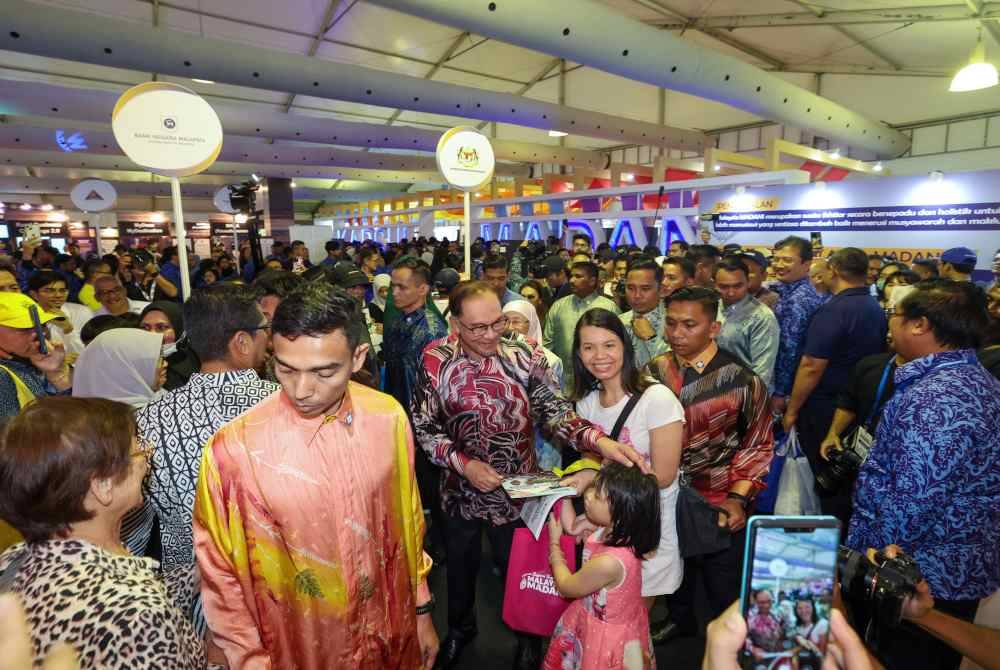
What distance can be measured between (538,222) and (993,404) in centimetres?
1379

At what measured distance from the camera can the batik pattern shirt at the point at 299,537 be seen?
3.95 feet

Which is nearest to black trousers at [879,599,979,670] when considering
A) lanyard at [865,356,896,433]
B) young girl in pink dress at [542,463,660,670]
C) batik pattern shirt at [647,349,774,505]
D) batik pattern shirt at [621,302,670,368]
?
batik pattern shirt at [647,349,774,505]

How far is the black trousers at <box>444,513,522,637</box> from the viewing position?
2.21 m

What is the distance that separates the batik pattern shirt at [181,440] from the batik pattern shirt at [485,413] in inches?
29.3

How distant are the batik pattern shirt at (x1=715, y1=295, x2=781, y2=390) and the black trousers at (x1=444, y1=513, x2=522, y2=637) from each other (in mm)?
1900

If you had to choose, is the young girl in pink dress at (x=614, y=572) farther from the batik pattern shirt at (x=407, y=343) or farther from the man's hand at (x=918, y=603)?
the batik pattern shirt at (x=407, y=343)

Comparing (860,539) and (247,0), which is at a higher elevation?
(247,0)

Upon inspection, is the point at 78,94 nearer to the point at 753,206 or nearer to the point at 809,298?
the point at 809,298

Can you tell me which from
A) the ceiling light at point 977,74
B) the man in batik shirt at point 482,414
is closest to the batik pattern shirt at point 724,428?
the man in batik shirt at point 482,414


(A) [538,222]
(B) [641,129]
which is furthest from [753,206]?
(A) [538,222]

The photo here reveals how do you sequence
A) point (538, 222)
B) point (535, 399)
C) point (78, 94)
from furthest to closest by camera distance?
1. point (538, 222)
2. point (78, 94)
3. point (535, 399)

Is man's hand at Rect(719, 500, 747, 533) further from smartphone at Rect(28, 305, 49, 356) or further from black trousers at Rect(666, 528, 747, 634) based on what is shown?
smartphone at Rect(28, 305, 49, 356)

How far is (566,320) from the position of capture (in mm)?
3895

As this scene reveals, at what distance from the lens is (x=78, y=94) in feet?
27.1
